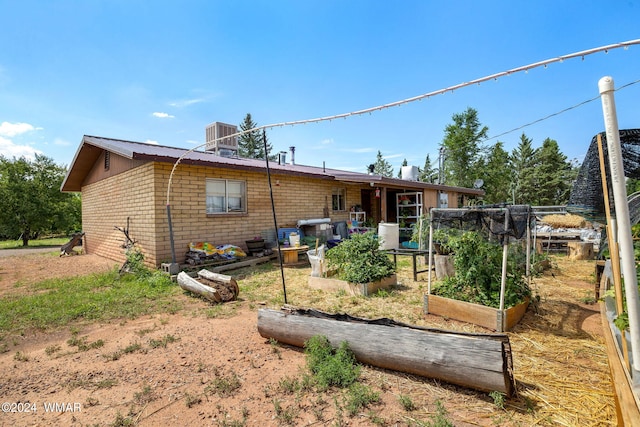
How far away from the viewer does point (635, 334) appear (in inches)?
64.4

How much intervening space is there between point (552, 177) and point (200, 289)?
49458mm

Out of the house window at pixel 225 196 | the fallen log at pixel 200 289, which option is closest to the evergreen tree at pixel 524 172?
the house window at pixel 225 196

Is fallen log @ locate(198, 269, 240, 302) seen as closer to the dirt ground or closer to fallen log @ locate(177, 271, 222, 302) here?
fallen log @ locate(177, 271, 222, 302)

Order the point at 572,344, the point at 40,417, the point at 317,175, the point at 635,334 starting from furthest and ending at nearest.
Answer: the point at 317,175
the point at 572,344
the point at 40,417
the point at 635,334

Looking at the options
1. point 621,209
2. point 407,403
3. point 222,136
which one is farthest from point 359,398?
point 222,136

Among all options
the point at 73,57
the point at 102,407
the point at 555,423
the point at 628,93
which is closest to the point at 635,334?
the point at 555,423

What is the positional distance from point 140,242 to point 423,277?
7856mm

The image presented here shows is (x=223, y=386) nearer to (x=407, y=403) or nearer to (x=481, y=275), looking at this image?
(x=407, y=403)

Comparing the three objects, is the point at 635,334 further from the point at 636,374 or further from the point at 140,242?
the point at 140,242

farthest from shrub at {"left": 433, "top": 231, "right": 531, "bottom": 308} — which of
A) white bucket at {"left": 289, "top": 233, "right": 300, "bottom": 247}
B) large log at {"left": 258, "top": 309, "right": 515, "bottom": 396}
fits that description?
white bucket at {"left": 289, "top": 233, "right": 300, "bottom": 247}

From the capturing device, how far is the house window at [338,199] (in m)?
13.0

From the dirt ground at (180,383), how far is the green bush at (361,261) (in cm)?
235

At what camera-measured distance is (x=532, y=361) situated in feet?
10.3

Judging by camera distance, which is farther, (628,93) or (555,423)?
(628,93)
